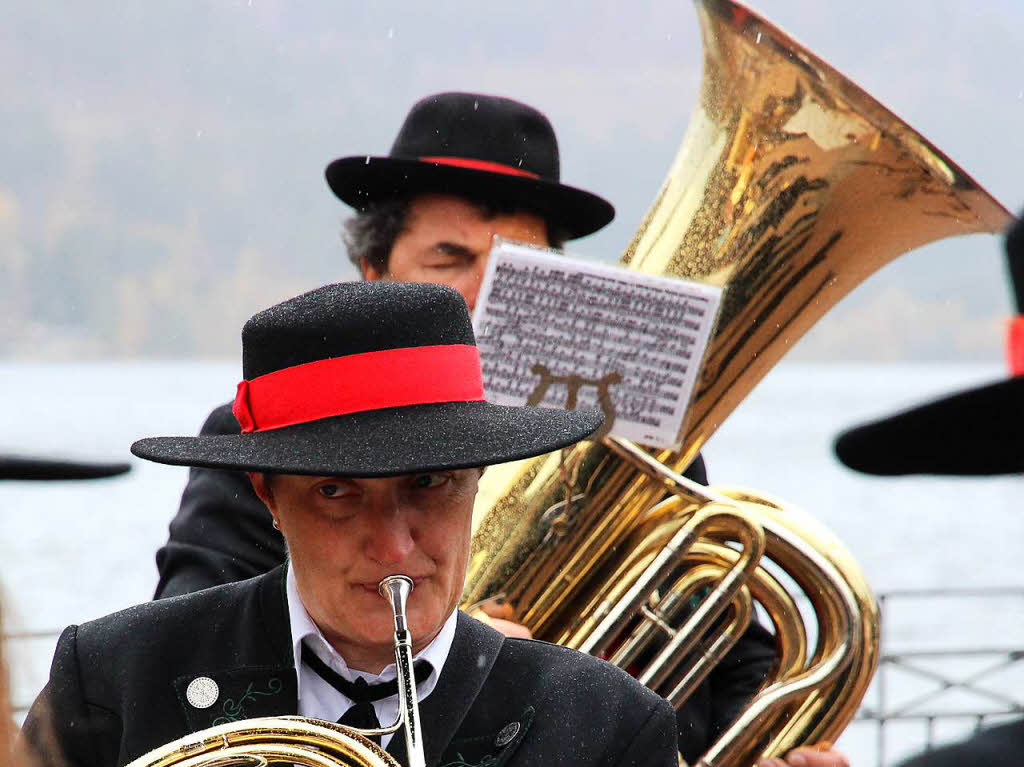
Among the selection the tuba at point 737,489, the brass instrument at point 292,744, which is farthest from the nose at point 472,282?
the brass instrument at point 292,744

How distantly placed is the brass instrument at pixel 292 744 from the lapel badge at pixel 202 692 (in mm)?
189

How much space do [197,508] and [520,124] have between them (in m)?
1.11

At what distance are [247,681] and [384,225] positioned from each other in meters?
1.36

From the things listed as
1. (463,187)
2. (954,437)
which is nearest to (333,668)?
(954,437)

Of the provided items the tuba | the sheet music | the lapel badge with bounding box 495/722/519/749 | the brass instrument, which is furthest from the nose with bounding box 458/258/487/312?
the brass instrument

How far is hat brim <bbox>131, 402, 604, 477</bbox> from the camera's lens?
1.95 meters

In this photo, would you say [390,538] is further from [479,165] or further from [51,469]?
[479,165]

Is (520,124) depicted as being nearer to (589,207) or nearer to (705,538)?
(589,207)

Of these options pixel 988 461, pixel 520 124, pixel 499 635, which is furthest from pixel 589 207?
pixel 988 461

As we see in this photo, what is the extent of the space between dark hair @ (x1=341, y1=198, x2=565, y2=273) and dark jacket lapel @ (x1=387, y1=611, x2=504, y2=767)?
1.20 meters

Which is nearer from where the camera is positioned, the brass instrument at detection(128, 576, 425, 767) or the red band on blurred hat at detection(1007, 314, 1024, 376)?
the red band on blurred hat at detection(1007, 314, 1024, 376)

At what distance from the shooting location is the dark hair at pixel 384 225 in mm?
3232

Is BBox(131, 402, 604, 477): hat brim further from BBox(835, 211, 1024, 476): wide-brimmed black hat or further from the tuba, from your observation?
the tuba

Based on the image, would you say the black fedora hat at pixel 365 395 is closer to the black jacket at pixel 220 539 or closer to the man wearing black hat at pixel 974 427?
the man wearing black hat at pixel 974 427
